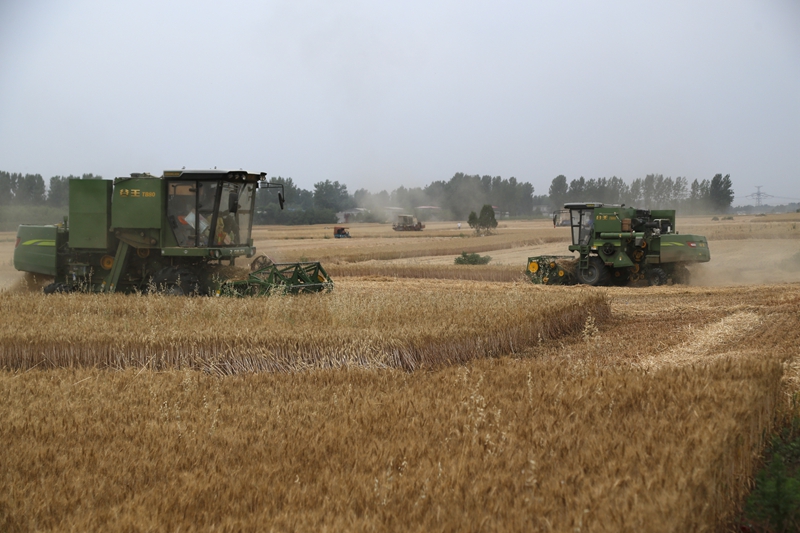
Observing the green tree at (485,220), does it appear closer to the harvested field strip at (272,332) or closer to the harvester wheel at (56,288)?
the harvester wheel at (56,288)

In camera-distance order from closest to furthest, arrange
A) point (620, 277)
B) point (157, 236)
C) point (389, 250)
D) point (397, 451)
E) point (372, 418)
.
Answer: point (397, 451)
point (372, 418)
point (157, 236)
point (620, 277)
point (389, 250)

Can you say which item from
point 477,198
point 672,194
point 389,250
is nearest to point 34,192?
point 389,250

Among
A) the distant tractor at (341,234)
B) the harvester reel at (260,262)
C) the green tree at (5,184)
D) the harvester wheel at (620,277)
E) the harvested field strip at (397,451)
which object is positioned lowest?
the harvested field strip at (397,451)

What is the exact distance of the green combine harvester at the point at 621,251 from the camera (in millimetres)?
16938

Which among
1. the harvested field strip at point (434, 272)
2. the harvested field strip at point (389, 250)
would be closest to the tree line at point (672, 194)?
the harvested field strip at point (389, 250)

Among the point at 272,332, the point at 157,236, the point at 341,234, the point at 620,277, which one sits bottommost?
the point at 272,332

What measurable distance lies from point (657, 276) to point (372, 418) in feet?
45.6

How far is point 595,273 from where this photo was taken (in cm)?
1778

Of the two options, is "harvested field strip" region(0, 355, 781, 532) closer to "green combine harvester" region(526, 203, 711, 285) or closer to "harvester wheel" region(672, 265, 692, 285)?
"green combine harvester" region(526, 203, 711, 285)

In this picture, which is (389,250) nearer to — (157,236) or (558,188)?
(157,236)

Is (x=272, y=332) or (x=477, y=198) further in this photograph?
(x=477, y=198)

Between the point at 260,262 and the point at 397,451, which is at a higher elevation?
the point at 260,262

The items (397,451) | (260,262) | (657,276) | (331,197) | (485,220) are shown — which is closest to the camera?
(397,451)

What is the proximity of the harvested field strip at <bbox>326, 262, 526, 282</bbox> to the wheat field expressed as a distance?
1103cm
